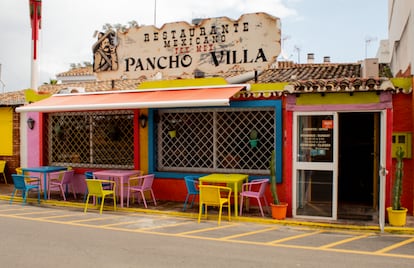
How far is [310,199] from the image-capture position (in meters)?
9.94

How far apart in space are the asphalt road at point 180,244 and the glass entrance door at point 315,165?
0.91 meters

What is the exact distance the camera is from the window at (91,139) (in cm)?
1312

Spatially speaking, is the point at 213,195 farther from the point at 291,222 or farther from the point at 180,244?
the point at 180,244

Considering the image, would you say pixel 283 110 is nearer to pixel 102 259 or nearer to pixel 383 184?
pixel 383 184

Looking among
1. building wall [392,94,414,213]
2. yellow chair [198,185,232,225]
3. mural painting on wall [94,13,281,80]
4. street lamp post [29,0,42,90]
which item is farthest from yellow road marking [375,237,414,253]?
street lamp post [29,0,42,90]

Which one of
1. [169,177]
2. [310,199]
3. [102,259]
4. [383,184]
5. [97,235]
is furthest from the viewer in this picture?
[169,177]

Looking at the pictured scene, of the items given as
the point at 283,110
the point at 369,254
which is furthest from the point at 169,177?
the point at 369,254

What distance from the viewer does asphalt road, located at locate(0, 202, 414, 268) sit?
6.60 m

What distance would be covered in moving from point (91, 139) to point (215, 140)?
13.5ft

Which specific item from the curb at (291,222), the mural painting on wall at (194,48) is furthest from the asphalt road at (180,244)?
the mural painting on wall at (194,48)

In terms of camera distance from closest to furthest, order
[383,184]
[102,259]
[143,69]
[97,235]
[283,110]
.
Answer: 1. [102,259]
2. [97,235]
3. [383,184]
4. [283,110]
5. [143,69]

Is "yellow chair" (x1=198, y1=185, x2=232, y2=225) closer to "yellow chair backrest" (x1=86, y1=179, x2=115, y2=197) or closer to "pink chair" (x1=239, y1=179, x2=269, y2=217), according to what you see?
"pink chair" (x1=239, y1=179, x2=269, y2=217)

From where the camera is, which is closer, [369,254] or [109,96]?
[369,254]

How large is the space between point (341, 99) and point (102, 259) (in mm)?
5964
